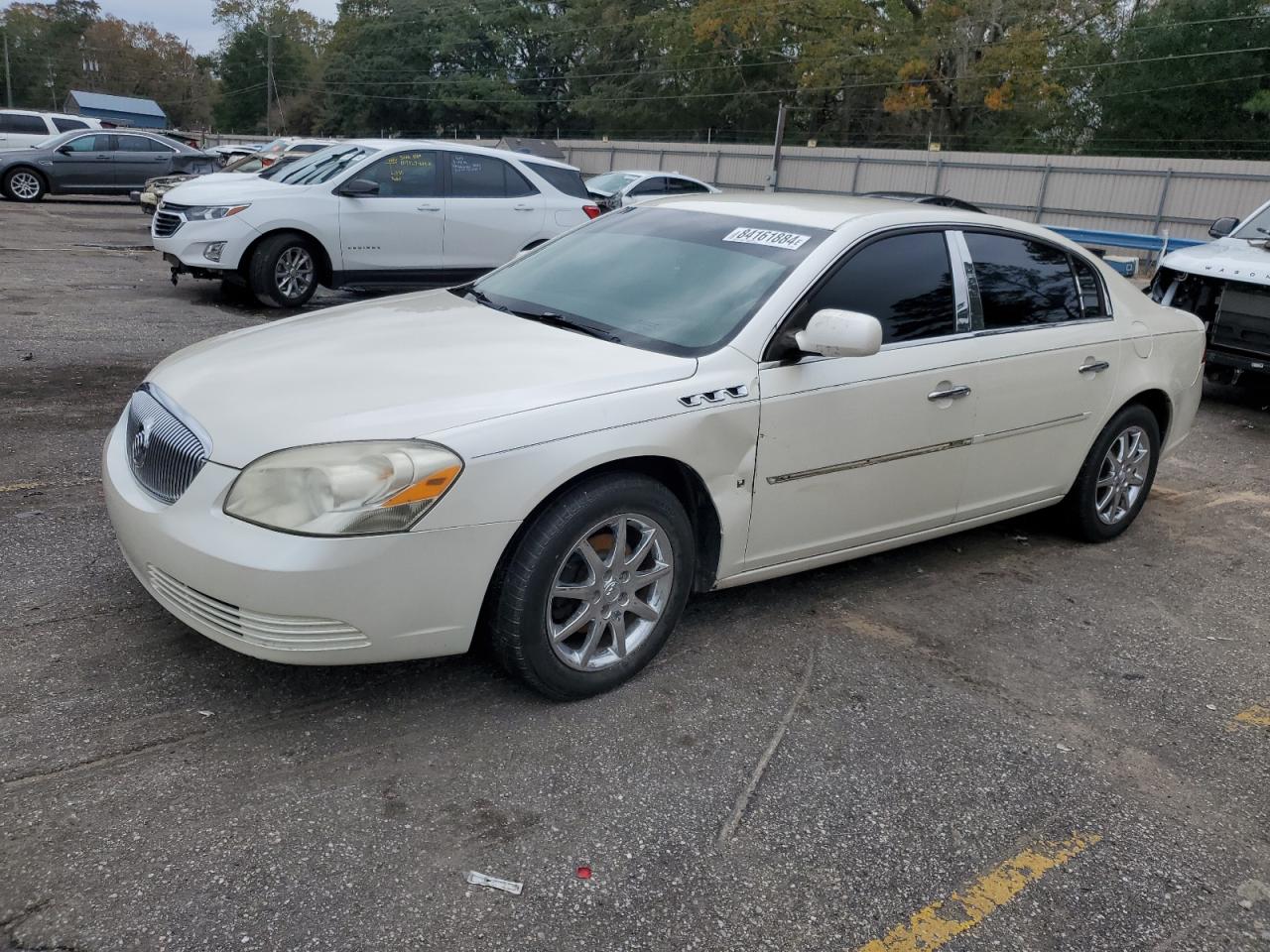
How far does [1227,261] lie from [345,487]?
771 cm

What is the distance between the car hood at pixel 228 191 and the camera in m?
9.91

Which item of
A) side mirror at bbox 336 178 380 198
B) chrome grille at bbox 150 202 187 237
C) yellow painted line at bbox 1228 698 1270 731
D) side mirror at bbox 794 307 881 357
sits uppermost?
side mirror at bbox 336 178 380 198

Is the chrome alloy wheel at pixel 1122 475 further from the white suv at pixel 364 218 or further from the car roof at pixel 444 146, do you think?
the car roof at pixel 444 146

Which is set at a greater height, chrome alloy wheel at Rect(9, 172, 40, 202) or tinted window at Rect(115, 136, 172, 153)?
tinted window at Rect(115, 136, 172, 153)

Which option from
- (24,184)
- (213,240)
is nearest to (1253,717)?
(213,240)

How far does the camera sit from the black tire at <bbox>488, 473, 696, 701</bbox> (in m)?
3.12

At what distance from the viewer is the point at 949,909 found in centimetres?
262

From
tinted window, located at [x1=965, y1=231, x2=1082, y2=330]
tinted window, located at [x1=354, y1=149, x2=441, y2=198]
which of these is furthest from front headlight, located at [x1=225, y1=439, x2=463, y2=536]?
tinted window, located at [x1=354, y1=149, x2=441, y2=198]

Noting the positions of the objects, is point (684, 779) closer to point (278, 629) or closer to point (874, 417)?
point (278, 629)

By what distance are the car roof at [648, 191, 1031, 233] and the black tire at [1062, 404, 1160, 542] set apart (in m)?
1.00

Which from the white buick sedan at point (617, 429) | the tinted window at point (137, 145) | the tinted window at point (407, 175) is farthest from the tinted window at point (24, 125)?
the white buick sedan at point (617, 429)

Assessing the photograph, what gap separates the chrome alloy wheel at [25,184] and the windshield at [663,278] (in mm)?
21416

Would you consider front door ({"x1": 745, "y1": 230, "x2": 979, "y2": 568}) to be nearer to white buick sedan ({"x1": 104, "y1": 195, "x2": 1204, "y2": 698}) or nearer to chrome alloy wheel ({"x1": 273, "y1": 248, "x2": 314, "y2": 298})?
white buick sedan ({"x1": 104, "y1": 195, "x2": 1204, "y2": 698})

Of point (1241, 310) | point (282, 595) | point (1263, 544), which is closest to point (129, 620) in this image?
point (282, 595)
